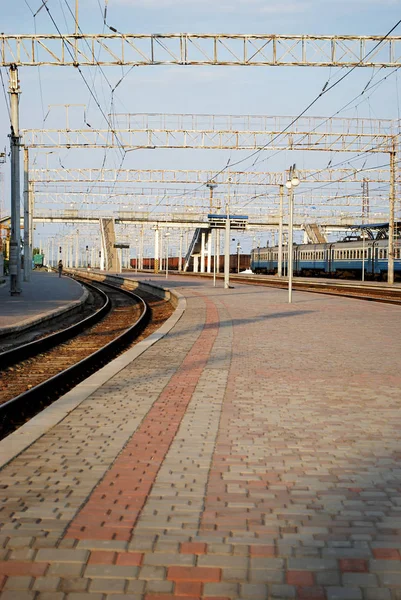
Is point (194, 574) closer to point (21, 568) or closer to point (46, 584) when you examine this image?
point (46, 584)

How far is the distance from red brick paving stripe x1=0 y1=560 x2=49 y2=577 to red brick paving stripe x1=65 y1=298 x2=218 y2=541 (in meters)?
0.36

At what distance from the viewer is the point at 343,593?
10.8 feet

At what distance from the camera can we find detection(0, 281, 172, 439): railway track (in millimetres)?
9219

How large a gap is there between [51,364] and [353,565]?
11.2 m

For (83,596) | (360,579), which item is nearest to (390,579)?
(360,579)

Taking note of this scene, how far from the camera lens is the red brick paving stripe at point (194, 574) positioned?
3438 mm

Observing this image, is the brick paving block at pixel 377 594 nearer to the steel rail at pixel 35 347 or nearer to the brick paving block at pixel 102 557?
the brick paving block at pixel 102 557

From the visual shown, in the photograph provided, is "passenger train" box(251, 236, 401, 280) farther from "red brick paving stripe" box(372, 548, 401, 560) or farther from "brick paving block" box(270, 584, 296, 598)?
"brick paving block" box(270, 584, 296, 598)

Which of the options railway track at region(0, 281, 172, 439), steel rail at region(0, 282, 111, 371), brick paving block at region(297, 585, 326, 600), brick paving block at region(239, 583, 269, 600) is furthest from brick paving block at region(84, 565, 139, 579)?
steel rail at region(0, 282, 111, 371)

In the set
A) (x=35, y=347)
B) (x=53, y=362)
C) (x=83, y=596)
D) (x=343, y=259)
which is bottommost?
(x=53, y=362)

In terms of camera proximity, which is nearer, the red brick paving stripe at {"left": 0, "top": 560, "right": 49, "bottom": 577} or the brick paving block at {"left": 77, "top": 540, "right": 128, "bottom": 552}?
the red brick paving stripe at {"left": 0, "top": 560, "right": 49, "bottom": 577}

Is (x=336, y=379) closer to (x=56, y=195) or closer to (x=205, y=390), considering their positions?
(x=205, y=390)

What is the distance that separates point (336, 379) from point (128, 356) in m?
3.91

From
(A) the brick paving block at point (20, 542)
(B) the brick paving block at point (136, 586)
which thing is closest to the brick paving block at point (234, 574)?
(B) the brick paving block at point (136, 586)
